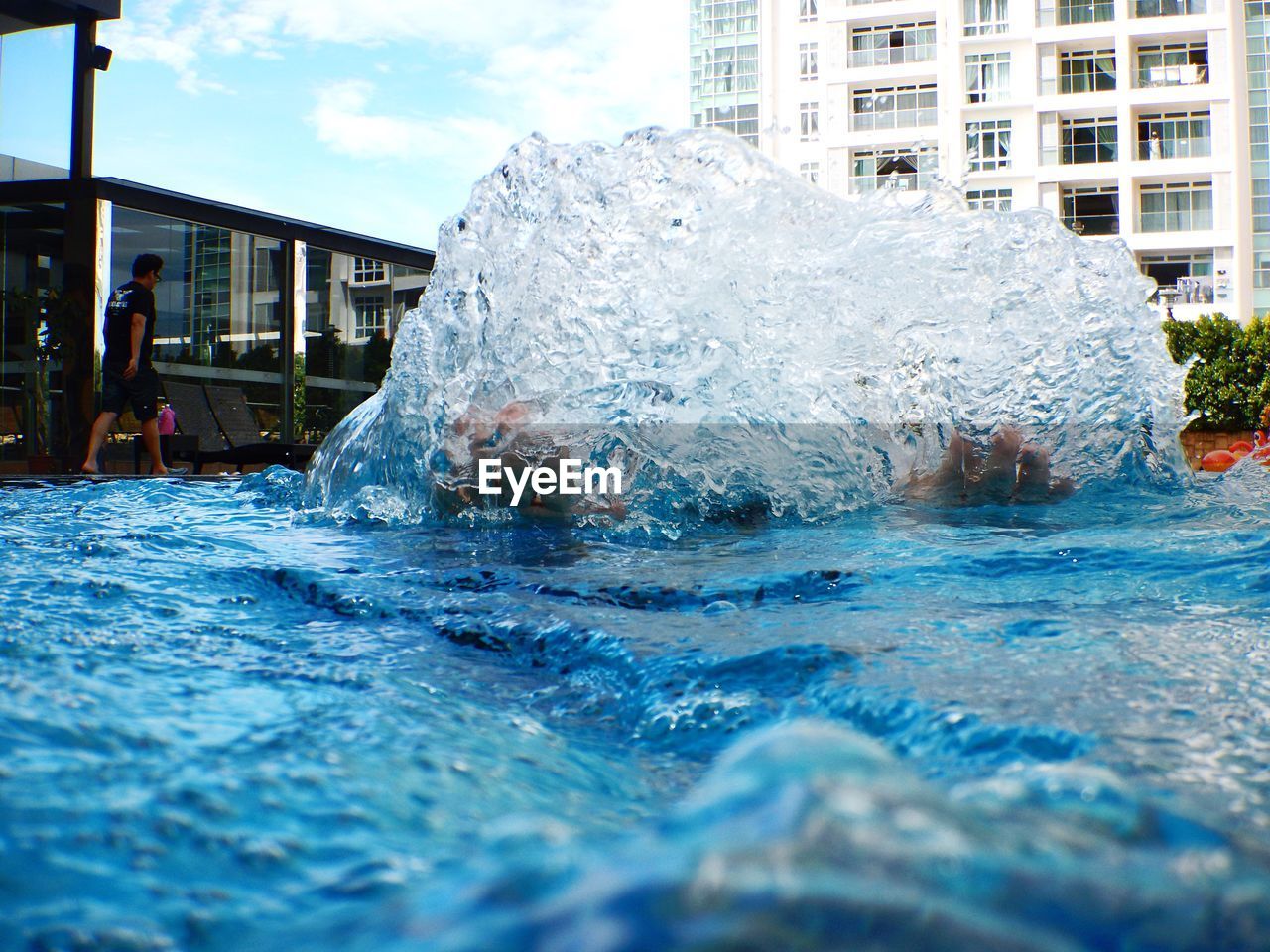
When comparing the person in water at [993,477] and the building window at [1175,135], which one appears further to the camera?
the building window at [1175,135]

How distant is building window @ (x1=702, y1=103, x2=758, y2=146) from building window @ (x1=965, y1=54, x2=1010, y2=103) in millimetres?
13457

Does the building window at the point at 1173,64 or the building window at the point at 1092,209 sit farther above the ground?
the building window at the point at 1173,64

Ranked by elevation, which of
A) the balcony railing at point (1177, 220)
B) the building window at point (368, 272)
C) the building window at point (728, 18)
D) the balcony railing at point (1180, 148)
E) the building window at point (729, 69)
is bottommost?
the building window at point (368, 272)

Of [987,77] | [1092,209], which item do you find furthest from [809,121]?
[1092,209]

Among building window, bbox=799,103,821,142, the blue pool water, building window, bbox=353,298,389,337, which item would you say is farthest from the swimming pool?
building window, bbox=799,103,821,142

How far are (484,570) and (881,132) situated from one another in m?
41.0

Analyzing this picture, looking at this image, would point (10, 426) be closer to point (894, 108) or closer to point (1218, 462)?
point (1218, 462)

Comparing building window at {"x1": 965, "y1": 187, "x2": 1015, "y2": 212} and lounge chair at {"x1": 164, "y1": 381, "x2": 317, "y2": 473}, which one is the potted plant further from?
building window at {"x1": 965, "y1": 187, "x2": 1015, "y2": 212}

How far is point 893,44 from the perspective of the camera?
41062mm

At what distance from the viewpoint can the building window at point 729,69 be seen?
52812mm

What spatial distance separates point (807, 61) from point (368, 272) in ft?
104

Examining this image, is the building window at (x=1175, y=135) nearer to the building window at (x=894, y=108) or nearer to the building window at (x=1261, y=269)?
the building window at (x=1261, y=269)

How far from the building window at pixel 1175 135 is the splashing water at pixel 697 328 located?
3712 cm

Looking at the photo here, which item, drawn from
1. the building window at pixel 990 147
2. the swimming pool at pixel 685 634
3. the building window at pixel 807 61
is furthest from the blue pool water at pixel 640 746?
the building window at pixel 807 61
